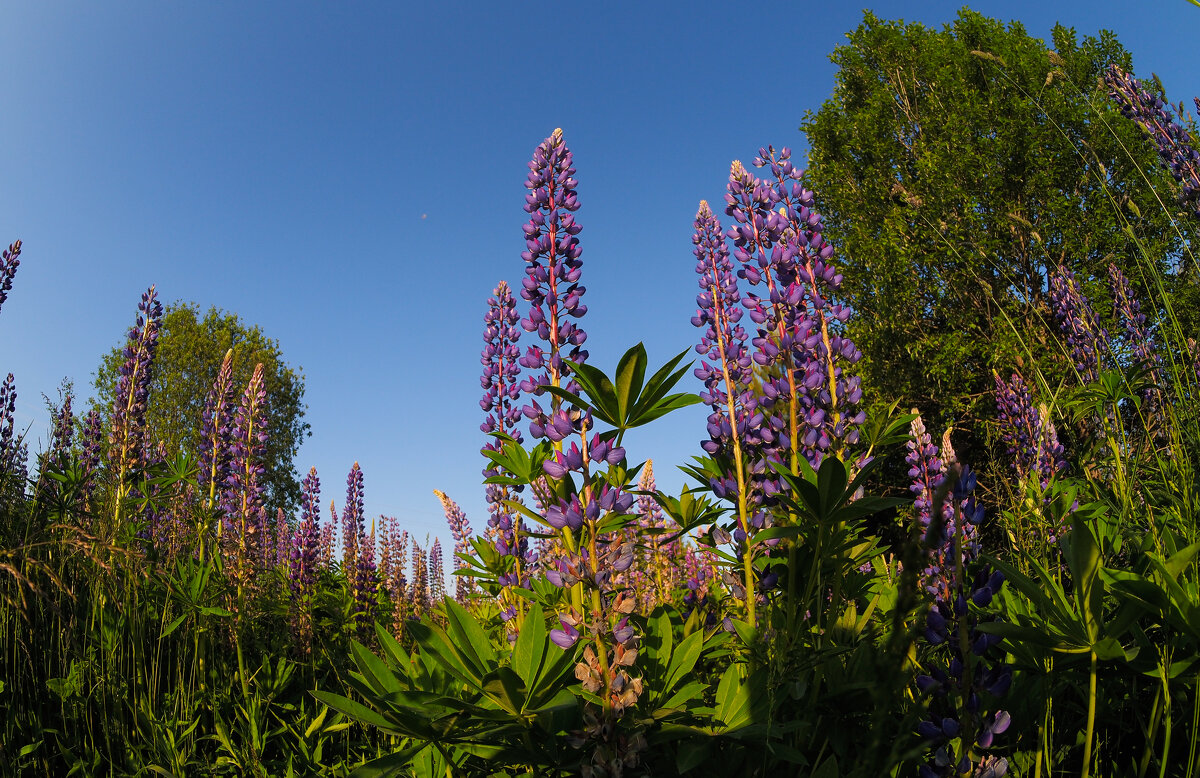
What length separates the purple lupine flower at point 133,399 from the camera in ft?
12.1

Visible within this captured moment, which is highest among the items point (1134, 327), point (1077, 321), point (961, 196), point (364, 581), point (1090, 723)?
point (961, 196)

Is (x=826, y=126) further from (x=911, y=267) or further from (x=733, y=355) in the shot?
(x=733, y=355)

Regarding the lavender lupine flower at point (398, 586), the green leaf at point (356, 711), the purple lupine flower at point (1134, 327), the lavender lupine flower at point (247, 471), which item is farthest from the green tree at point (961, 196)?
the green leaf at point (356, 711)

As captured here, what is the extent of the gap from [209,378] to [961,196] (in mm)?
22182

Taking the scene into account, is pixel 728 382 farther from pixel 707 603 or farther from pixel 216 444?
pixel 216 444

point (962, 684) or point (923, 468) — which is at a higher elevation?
point (923, 468)

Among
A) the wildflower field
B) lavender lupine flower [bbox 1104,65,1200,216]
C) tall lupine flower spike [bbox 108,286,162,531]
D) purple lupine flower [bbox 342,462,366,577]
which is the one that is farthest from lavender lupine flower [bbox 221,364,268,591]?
lavender lupine flower [bbox 1104,65,1200,216]

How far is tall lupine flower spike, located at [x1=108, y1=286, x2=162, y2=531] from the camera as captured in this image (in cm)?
363

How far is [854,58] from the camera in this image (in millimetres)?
15586

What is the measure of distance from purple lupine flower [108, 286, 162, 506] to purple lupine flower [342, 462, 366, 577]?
5.33ft

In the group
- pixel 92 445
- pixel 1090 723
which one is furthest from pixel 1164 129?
pixel 92 445

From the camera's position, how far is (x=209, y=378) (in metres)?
22.3

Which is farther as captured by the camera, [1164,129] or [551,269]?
[1164,129]

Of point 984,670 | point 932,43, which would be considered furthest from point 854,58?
point 984,670
